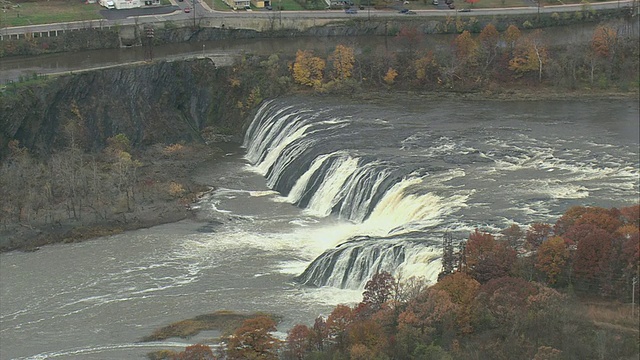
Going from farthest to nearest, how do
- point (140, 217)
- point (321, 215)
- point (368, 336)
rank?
point (140, 217) → point (321, 215) → point (368, 336)

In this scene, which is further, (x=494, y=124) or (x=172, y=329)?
(x=494, y=124)

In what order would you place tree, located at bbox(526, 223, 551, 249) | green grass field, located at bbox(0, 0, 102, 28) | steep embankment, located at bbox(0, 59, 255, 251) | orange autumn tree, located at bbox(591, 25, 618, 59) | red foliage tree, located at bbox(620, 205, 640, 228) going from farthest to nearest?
green grass field, located at bbox(0, 0, 102, 28) < orange autumn tree, located at bbox(591, 25, 618, 59) < steep embankment, located at bbox(0, 59, 255, 251) < tree, located at bbox(526, 223, 551, 249) < red foliage tree, located at bbox(620, 205, 640, 228)

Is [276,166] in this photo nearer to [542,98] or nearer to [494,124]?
[494,124]

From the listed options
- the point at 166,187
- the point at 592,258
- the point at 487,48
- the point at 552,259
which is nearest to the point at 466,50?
the point at 487,48

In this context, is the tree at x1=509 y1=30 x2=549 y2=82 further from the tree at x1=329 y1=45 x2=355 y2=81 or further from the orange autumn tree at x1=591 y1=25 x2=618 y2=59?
the tree at x1=329 y1=45 x2=355 y2=81

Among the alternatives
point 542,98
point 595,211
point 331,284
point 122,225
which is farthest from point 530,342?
point 542,98

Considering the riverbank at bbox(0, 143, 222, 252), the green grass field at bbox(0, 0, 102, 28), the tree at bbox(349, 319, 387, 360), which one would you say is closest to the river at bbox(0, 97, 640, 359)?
the riverbank at bbox(0, 143, 222, 252)

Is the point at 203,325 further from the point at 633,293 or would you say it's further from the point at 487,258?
the point at 633,293
